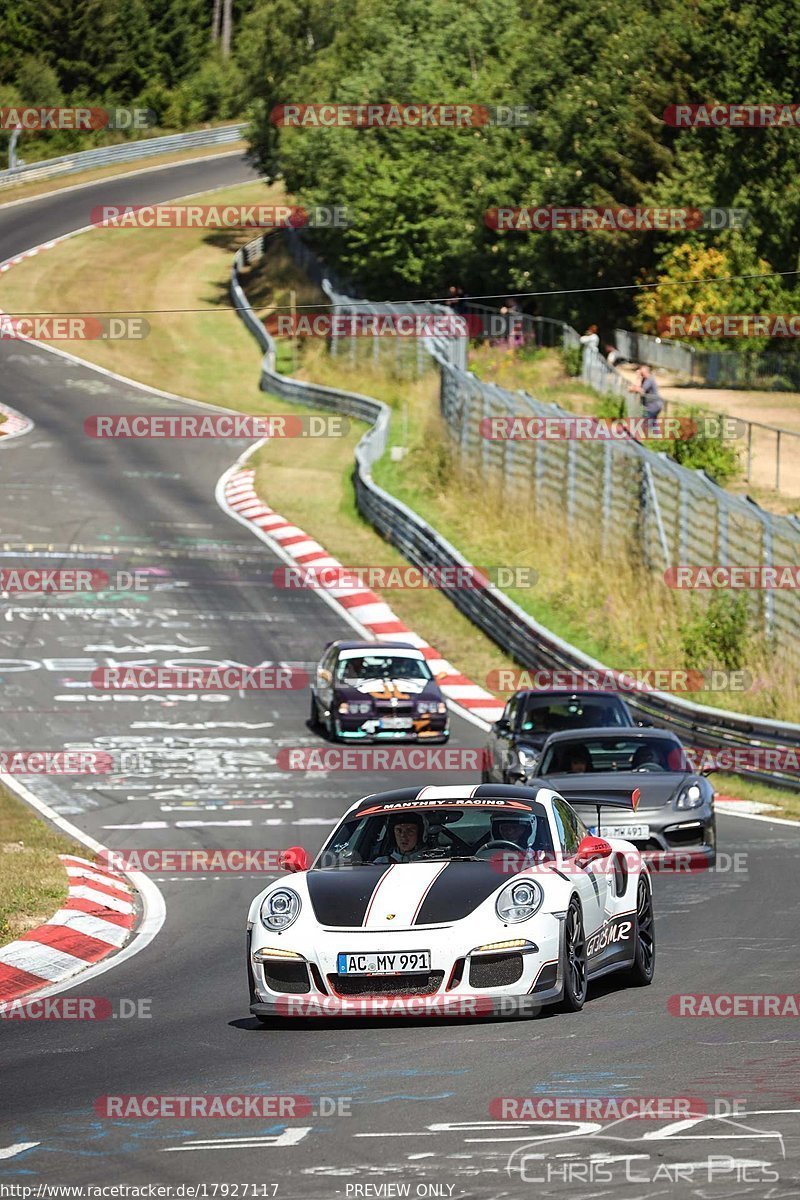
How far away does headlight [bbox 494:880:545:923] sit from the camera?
404 inches

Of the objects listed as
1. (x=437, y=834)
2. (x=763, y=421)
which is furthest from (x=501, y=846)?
(x=763, y=421)

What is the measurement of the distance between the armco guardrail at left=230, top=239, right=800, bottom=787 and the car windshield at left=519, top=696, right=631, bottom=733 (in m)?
2.23

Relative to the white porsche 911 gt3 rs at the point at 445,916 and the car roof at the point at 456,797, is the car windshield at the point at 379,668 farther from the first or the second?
the white porsche 911 gt3 rs at the point at 445,916

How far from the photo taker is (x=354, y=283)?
62875mm

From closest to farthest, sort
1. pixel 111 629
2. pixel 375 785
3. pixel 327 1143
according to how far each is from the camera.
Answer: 1. pixel 327 1143
2. pixel 375 785
3. pixel 111 629

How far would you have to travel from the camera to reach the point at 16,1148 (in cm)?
757

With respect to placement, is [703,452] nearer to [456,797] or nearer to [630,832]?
[630,832]

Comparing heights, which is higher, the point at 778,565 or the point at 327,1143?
the point at 327,1143

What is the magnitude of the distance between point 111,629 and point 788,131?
26.6 metres

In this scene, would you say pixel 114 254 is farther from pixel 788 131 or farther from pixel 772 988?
pixel 772 988

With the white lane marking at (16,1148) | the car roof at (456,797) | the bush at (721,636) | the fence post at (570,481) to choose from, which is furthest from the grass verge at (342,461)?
the white lane marking at (16,1148)

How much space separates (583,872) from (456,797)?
0.96m

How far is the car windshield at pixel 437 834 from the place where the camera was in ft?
36.8

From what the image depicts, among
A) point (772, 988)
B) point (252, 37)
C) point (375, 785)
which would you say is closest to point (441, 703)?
point (375, 785)
